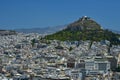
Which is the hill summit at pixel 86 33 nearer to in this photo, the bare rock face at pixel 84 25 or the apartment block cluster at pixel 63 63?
the bare rock face at pixel 84 25

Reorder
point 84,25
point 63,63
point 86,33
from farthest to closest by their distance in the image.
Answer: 1. point 84,25
2. point 86,33
3. point 63,63

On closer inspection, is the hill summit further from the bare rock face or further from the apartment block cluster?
the apartment block cluster

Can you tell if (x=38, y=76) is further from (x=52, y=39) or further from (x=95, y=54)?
(x=52, y=39)

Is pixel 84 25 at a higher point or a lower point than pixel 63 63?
higher

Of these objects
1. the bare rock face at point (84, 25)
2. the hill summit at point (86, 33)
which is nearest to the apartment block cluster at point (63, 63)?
the hill summit at point (86, 33)

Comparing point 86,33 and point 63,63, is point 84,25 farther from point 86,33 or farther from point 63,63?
point 63,63

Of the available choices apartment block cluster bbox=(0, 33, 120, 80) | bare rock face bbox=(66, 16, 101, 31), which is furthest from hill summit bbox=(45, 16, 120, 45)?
apartment block cluster bbox=(0, 33, 120, 80)

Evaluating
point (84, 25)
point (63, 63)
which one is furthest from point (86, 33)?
point (63, 63)
